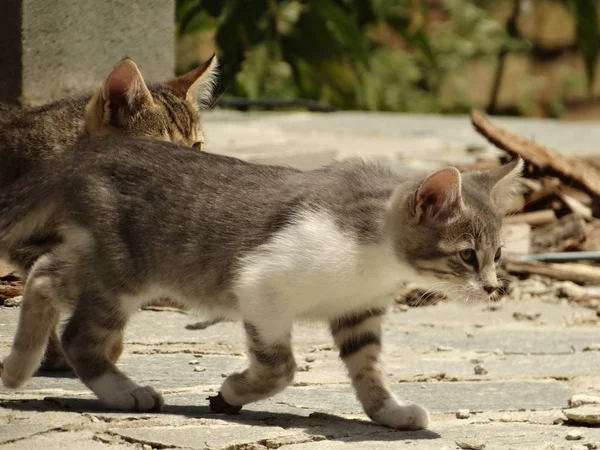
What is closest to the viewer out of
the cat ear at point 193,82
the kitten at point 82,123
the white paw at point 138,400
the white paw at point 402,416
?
the white paw at point 138,400

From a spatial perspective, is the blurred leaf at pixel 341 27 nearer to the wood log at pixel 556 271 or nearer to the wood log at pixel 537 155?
the wood log at pixel 537 155

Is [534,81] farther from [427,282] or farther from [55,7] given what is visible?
[427,282]

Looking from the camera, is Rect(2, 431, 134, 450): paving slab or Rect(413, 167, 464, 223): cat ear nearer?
Rect(2, 431, 134, 450): paving slab

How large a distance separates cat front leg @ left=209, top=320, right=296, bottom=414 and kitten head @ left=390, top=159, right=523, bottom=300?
1.66ft

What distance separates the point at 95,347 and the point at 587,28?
28.1ft

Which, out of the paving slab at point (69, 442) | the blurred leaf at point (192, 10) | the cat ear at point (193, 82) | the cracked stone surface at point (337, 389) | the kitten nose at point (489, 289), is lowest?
the cracked stone surface at point (337, 389)

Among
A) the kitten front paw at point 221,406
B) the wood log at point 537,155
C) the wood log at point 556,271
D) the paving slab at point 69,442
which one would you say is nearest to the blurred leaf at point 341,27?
the wood log at point 537,155

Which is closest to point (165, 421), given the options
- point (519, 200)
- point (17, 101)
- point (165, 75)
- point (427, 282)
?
point (427, 282)

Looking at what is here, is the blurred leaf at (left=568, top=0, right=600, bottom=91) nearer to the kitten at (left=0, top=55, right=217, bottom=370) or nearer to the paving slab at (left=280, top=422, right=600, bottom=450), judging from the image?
the kitten at (left=0, top=55, right=217, bottom=370)

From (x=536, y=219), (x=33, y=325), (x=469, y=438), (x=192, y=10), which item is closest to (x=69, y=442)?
(x=33, y=325)

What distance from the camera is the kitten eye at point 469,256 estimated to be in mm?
3857

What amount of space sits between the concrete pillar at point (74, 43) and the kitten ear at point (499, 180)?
2561 millimetres

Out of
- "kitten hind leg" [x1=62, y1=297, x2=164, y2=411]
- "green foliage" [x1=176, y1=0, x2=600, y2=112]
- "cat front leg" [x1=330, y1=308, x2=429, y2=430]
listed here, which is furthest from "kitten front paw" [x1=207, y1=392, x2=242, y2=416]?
"green foliage" [x1=176, y1=0, x2=600, y2=112]

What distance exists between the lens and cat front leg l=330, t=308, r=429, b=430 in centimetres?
380
